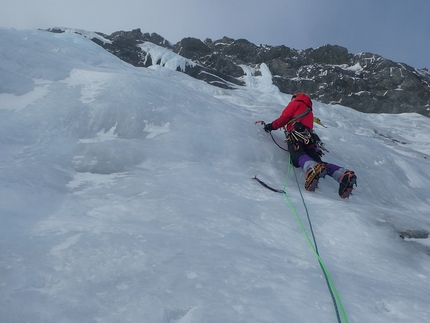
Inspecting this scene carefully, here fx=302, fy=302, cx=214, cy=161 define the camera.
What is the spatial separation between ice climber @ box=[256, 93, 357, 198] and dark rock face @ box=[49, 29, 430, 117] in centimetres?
2570

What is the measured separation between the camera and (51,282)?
5.34 ft

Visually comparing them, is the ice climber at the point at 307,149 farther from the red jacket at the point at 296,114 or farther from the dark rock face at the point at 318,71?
the dark rock face at the point at 318,71

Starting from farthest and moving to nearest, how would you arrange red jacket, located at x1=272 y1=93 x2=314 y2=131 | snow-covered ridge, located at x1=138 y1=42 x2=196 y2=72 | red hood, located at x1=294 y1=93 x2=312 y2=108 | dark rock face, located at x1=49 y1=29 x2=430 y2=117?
dark rock face, located at x1=49 y1=29 x2=430 y2=117 → snow-covered ridge, located at x1=138 y1=42 x2=196 y2=72 → red hood, located at x1=294 y1=93 x2=312 y2=108 → red jacket, located at x1=272 y1=93 x2=314 y2=131

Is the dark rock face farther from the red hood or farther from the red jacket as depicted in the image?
the red jacket

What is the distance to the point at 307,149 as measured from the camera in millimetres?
4906

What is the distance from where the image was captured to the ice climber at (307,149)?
Result: 4.12 m

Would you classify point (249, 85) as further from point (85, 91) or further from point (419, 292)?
point (419, 292)

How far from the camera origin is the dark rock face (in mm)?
36031

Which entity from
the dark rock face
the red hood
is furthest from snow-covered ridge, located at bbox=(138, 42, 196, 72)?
the red hood

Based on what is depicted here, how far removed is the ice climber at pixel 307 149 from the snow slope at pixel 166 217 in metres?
0.25

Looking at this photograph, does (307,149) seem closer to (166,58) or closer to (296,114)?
(296,114)

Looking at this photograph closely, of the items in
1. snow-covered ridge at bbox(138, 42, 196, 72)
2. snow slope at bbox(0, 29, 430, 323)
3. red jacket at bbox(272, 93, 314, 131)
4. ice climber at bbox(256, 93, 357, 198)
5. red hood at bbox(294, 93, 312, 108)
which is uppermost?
snow-covered ridge at bbox(138, 42, 196, 72)

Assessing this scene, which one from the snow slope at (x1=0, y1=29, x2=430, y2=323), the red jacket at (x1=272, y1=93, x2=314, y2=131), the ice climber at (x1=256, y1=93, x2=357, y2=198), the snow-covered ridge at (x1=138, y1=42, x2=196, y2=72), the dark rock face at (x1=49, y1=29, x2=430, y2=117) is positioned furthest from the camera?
the dark rock face at (x1=49, y1=29, x2=430, y2=117)

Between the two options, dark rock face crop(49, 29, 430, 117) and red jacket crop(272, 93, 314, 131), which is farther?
dark rock face crop(49, 29, 430, 117)
